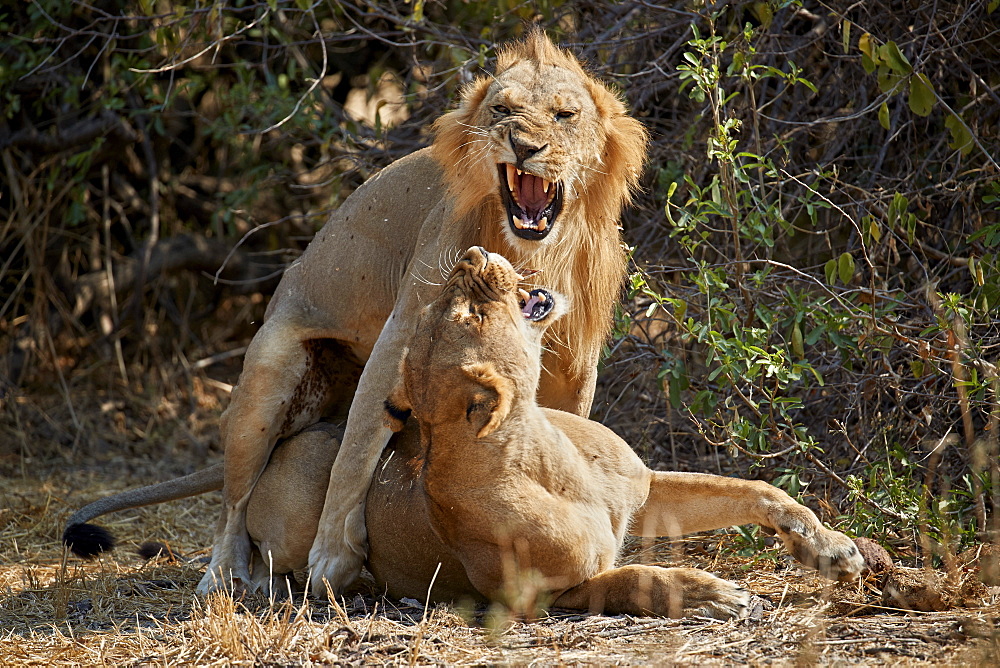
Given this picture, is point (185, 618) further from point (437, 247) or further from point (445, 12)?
point (445, 12)

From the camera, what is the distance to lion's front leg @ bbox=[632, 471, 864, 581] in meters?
3.40

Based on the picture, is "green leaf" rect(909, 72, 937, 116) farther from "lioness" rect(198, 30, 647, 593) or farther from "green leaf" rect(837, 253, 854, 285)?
"lioness" rect(198, 30, 647, 593)

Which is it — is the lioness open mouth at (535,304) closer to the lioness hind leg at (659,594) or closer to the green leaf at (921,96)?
the lioness hind leg at (659,594)

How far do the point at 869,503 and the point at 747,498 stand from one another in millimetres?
721

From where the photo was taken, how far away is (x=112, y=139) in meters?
7.41

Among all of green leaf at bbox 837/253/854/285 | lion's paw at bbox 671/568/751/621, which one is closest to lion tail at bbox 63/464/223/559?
lion's paw at bbox 671/568/751/621

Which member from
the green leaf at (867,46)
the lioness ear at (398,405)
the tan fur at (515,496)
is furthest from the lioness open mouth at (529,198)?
the green leaf at (867,46)

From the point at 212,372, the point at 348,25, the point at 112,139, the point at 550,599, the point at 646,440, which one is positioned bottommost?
the point at 212,372

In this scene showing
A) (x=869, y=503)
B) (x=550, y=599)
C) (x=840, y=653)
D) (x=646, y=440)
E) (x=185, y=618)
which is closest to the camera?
(x=840, y=653)

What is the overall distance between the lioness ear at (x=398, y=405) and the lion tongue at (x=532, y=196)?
0.88 m

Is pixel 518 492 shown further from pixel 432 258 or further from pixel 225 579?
pixel 225 579

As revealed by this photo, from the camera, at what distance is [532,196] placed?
4.09 metres

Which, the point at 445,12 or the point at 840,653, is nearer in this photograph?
the point at 840,653

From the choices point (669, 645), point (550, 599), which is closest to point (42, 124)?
point (550, 599)
